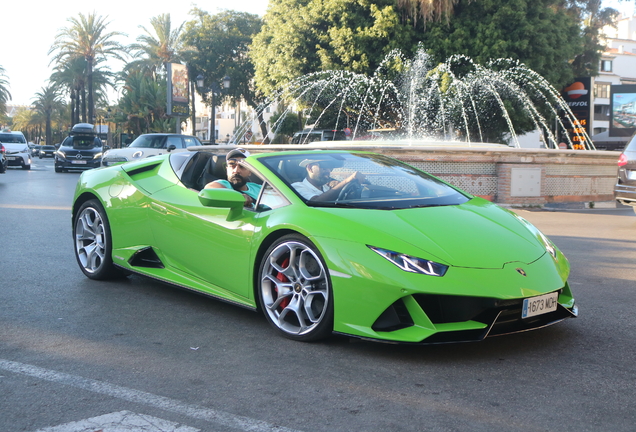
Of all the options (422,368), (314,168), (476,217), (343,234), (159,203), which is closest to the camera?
(422,368)

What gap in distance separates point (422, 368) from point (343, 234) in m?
0.88

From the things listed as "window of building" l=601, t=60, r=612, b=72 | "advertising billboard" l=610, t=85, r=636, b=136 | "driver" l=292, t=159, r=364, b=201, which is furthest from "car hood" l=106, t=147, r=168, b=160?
"window of building" l=601, t=60, r=612, b=72

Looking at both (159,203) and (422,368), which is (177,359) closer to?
(422,368)

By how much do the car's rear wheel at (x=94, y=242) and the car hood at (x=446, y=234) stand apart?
8.40 ft

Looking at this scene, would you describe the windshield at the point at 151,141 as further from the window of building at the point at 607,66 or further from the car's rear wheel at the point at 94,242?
the window of building at the point at 607,66

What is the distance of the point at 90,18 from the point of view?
50.9 metres

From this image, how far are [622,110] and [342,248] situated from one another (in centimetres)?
5283

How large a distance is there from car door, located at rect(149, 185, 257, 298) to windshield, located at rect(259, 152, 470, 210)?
45cm

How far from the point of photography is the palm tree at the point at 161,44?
55719 mm

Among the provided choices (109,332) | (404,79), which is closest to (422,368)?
(109,332)

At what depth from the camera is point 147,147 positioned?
2161cm

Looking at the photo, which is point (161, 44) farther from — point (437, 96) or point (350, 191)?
point (350, 191)

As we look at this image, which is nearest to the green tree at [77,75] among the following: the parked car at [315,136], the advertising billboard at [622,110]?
the parked car at [315,136]

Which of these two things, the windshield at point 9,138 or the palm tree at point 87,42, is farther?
the palm tree at point 87,42
